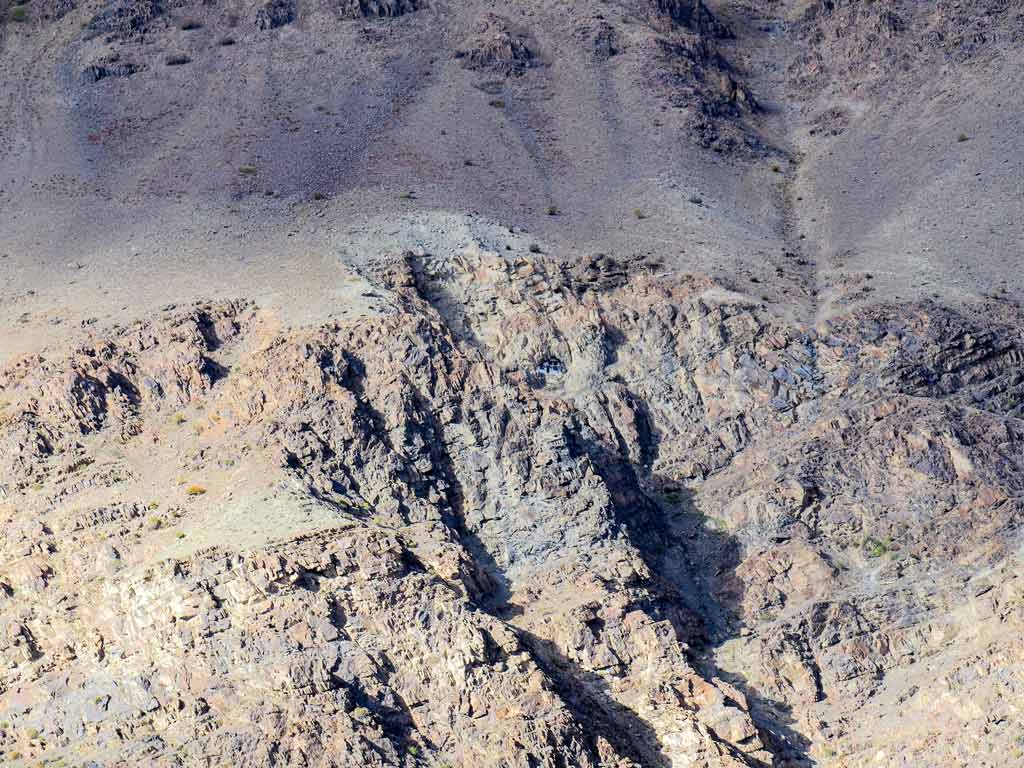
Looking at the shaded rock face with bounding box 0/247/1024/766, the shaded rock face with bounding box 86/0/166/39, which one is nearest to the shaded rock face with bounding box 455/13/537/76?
the shaded rock face with bounding box 86/0/166/39

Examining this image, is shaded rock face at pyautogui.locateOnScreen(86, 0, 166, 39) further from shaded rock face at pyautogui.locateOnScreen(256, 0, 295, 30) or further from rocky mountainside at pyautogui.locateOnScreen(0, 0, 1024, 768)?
shaded rock face at pyautogui.locateOnScreen(256, 0, 295, 30)

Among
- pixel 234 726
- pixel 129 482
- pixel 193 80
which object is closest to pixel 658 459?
pixel 129 482

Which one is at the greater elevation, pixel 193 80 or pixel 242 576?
pixel 242 576

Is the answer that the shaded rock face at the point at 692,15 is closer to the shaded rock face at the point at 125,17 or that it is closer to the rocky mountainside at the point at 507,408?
the rocky mountainside at the point at 507,408

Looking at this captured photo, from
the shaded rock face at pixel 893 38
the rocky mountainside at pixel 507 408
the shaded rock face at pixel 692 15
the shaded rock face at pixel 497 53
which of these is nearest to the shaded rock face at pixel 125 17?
the rocky mountainside at pixel 507 408

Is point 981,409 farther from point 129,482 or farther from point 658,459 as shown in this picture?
point 129,482

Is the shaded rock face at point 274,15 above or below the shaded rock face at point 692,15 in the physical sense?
above
